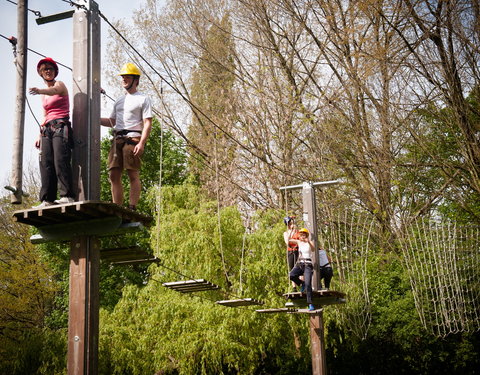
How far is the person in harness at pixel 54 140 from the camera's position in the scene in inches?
195

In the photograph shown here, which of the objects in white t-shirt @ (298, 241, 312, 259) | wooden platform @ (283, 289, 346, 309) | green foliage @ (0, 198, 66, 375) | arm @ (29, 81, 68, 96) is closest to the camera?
arm @ (29, 81, 68, 96)

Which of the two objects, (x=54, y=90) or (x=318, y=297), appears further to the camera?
(x=318, y=297)

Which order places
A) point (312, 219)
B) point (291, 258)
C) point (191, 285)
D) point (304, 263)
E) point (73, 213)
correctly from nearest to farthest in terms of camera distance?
point (73, 213) < point (191, 285) < point (304, 263) < point (291, 258) < point (312, 219)

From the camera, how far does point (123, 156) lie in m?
5.50

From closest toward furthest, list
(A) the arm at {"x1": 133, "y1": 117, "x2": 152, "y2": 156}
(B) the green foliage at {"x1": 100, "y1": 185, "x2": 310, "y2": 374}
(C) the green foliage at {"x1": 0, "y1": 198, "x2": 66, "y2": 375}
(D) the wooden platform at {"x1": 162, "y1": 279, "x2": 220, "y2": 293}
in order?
(A) the arm at {"x1": 133, "y1": 117, "x2": 152, "y2": 156} → (D) the wooden platform at {"x1": 162, "y1": 279, "x2": 220, "y2": 293} → (B) the green foliage at {"x1": 100, "y1": 185, "x2": 310, "y2": 374} → (C) the green foliage at {"x1": 0, "y1": 198, "x2": 66, "y2": 375}

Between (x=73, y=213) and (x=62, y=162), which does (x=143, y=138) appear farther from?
(x=73, y=213)

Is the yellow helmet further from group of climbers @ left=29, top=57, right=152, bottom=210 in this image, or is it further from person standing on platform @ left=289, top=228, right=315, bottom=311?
person standing on platform @ left=289, top=228, right=315, bottom=311

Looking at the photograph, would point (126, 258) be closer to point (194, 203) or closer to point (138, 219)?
point (138, 219)

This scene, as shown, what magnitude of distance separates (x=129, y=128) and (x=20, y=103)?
Result: 91cm

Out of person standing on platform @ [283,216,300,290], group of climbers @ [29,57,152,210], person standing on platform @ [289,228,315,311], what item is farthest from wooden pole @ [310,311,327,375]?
group of climbers @ [29,57,152,210]

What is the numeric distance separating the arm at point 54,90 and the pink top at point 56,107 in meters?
0.04

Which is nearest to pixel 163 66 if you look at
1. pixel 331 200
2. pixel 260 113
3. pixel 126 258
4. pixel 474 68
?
pixel 260 113

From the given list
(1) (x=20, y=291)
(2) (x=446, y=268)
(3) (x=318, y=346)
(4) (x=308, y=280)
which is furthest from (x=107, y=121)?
(1) (x=20, y=291)

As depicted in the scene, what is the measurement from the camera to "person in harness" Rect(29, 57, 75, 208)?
4965mm
